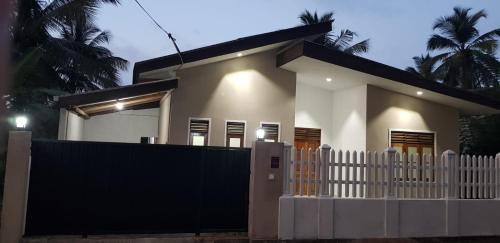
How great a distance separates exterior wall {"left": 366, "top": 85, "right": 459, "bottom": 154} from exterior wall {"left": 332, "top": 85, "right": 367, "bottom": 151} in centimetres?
21

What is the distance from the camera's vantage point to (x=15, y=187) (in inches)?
277

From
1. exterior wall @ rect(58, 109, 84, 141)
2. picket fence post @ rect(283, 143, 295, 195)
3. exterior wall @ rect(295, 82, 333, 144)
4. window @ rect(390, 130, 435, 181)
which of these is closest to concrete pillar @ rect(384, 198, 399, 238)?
picket fence post @ rect(283, 143, 295, 195)

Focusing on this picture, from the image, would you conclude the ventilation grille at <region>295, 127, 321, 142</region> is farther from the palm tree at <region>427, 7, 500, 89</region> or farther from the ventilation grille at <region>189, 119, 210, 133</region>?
the palm tree at <region>427, 7, 500, 89</region>

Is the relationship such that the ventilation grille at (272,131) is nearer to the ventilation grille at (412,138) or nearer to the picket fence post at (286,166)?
the ventilation grille at (412,138)

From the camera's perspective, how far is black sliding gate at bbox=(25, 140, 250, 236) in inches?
290

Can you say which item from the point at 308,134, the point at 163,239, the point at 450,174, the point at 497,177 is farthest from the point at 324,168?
the point at 308,134

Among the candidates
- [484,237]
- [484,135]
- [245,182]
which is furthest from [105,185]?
[484,135]

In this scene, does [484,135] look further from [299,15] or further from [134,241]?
[134,241]

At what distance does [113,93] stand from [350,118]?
7.05 metres

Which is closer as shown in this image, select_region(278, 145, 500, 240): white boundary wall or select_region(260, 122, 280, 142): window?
select_region(278, 145, 500, 240): white boundary wall

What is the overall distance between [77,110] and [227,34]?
4352 inches

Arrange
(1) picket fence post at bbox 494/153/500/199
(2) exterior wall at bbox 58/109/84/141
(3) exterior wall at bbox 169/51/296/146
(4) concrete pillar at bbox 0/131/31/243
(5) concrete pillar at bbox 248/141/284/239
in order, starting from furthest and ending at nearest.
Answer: (3) exterior wall at bbox 169/51/296/146, (2) exterior wall at bbox 58/109/84/141, (1) picket fence post at bbox 494/153/500/199, (5) concrete pillar at bbox 248/141/284/239, (4) concrete pillar at bbox 0/131/31/243

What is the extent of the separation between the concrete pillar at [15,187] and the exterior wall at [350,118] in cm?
900

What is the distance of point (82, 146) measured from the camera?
7523 millimetres
